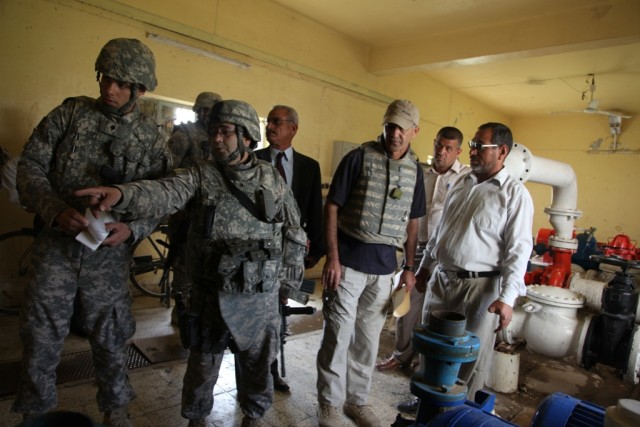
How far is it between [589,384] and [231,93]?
204 inches

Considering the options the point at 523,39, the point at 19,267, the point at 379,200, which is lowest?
the point at 19,267

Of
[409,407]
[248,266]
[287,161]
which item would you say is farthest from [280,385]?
[287,161]

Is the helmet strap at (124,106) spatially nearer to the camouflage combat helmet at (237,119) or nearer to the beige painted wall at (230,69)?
the camouflage combat helmet at (237,119)

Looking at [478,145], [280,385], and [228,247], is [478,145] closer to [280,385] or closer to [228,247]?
[228,247]

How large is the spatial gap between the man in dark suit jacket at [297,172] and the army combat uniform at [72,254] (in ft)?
3.76

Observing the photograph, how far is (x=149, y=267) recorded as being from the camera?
15.0 ft

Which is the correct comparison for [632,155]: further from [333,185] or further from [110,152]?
[110,152]

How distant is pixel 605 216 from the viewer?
404 inches

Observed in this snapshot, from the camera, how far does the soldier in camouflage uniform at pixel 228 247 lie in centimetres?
199

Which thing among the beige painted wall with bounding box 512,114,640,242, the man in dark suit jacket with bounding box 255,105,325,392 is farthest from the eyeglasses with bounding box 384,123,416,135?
the beige painted wall with bounding box 512,114,640,242

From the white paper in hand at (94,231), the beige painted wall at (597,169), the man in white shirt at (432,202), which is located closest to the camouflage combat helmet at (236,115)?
the white paper in hand at (94,231)

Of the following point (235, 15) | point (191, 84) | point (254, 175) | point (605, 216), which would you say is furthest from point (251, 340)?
point (605, 216)

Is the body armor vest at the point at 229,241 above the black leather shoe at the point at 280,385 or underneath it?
above

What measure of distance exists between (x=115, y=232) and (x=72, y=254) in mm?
318
